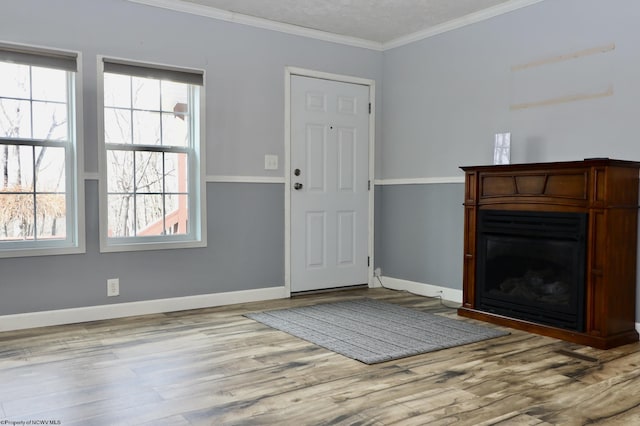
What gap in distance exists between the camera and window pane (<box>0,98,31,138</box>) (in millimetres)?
3609

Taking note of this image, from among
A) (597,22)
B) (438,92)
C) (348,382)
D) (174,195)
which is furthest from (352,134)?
(348,382)

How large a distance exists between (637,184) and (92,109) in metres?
3.63

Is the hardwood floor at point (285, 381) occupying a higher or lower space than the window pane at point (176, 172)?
lower

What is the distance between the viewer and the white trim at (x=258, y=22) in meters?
4.14

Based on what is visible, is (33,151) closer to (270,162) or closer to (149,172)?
(149,172)

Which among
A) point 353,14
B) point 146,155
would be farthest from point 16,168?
point 353,14

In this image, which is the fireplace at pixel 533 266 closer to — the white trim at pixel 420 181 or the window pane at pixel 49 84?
the white trim at pixel 420 181

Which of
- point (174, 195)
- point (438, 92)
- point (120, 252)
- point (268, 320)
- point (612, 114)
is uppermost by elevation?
point (438, 92)

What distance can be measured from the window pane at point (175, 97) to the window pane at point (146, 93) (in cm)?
5

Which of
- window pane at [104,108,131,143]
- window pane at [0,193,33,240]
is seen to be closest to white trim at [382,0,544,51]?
window pane at [104,108,131,143]

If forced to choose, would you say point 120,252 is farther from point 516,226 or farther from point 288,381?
point 516,226

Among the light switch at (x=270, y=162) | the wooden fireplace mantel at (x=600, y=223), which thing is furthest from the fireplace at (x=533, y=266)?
the light switch at (x=270, y=162)

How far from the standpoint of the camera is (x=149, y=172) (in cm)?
416

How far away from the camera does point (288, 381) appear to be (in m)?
2.64
